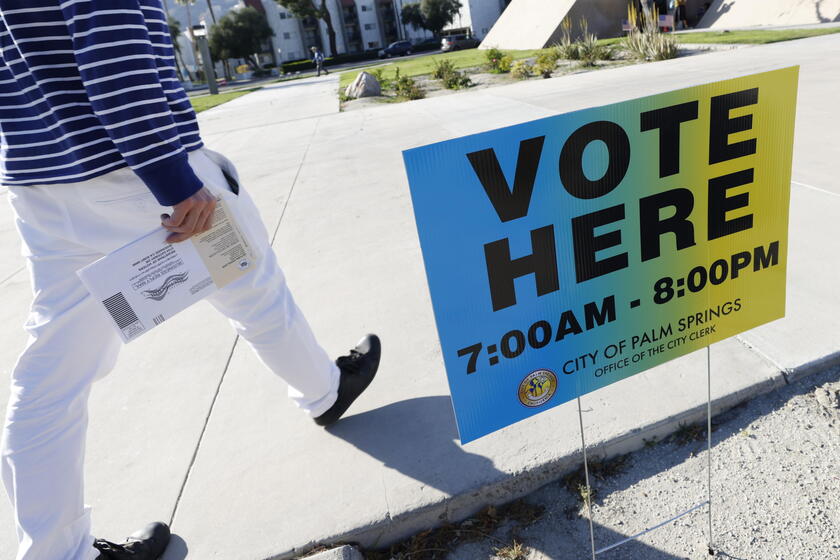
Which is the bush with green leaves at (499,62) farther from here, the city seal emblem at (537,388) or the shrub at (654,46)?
the city seal emblem at (537,388)

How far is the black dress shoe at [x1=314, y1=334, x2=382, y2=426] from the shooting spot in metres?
2.29

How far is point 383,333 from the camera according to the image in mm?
3033

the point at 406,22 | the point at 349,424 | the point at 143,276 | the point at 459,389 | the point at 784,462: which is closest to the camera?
the point at 459,389

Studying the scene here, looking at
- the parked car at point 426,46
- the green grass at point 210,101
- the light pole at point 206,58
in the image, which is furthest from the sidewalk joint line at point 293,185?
the parked car at point 426,46

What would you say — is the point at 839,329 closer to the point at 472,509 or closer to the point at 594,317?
the point at 594,317

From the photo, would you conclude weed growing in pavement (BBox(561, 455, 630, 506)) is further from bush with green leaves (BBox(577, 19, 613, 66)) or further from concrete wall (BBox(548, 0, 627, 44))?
concrete wall (BBox(548, 0, 627, 44))

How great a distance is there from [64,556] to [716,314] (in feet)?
6.56

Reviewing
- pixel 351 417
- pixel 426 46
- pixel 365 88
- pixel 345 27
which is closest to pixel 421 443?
pixel 351 417

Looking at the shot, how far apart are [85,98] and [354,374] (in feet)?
4.43

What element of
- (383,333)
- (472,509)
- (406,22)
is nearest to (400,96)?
(383,333)

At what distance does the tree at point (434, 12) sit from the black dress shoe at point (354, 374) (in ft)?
212

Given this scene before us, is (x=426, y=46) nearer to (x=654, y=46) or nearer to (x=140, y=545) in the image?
(x=654, y=46)

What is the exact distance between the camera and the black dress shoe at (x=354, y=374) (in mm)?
2293

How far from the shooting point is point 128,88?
1.45 m
